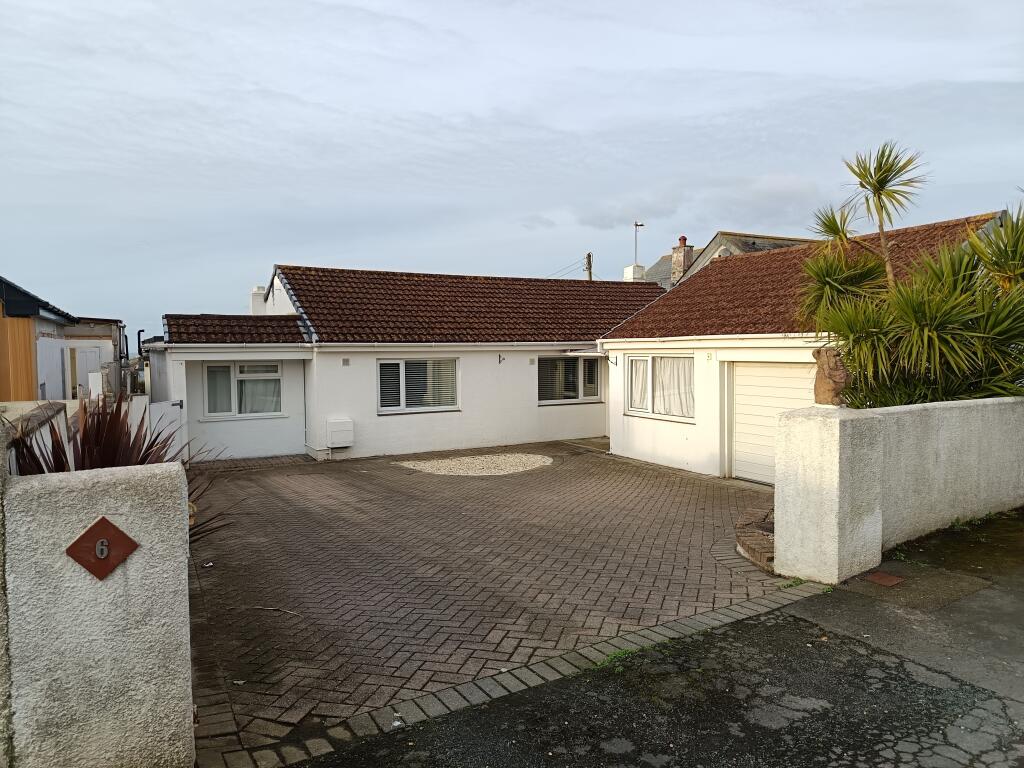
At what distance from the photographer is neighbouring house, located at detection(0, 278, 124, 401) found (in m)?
10.2

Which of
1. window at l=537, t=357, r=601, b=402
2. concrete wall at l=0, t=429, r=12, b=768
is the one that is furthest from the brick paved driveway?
window at l=537, t=357, r=601, b=402

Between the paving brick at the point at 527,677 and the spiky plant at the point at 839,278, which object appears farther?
the spiky plant at the point at 839,278

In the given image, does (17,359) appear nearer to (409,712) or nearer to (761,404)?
(409,712)

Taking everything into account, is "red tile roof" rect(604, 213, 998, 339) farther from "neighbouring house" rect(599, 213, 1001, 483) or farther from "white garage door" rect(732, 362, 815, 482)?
"white garage door" rect(732, 362, 815, 482)

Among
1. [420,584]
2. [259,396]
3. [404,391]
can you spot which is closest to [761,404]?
[420,584]

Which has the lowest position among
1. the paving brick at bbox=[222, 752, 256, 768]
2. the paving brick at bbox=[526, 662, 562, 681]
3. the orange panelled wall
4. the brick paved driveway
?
the brick paved driveway

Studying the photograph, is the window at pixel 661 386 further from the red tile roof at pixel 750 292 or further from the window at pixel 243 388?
the window at pixel 243 388

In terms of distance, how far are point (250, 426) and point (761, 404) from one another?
1151 cm

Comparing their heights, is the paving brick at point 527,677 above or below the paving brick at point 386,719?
below

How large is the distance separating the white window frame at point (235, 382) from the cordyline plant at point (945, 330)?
12.5 m

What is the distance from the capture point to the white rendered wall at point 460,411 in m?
16.4

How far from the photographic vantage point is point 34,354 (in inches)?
471

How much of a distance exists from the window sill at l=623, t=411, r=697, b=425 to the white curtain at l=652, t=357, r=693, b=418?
0.25 feet

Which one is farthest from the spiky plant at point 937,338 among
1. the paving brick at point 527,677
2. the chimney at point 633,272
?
the chimney at point 633,272
